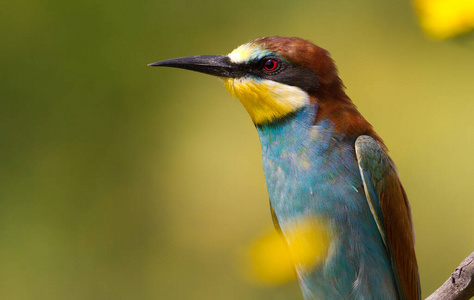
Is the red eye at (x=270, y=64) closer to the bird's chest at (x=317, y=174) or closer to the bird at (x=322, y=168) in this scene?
the bird at (x=322, y=168)

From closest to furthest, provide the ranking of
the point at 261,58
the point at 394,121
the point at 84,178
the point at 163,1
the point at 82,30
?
the point at 84,178 < the point at 82,30 < the point at 163,1 < the point at 261,58 < the point at 394,121

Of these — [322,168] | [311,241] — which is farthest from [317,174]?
[311,241]

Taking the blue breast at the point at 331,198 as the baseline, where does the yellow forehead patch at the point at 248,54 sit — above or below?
above

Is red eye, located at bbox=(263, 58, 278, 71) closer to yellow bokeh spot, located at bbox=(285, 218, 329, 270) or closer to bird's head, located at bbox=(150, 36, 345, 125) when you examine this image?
bird's head, located at bbox=(150, 36, 345, 125)

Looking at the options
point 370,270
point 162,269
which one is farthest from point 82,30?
point 370,270

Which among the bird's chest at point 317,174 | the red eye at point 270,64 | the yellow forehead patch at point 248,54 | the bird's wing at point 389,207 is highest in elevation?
the yellow forehead patch at point 248,54

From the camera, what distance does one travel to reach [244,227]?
0.92 metres

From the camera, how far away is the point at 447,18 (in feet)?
1.28

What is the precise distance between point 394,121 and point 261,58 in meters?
0.48

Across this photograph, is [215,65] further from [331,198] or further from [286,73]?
[331,198]

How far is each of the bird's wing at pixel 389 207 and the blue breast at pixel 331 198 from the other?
0.07 ft

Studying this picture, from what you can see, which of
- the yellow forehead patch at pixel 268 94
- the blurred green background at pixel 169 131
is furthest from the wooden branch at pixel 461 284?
the yellow forehead patch at pixel 268 94

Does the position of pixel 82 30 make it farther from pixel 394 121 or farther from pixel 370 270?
pixel 394 121

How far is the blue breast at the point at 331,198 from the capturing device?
1256 millimetres
